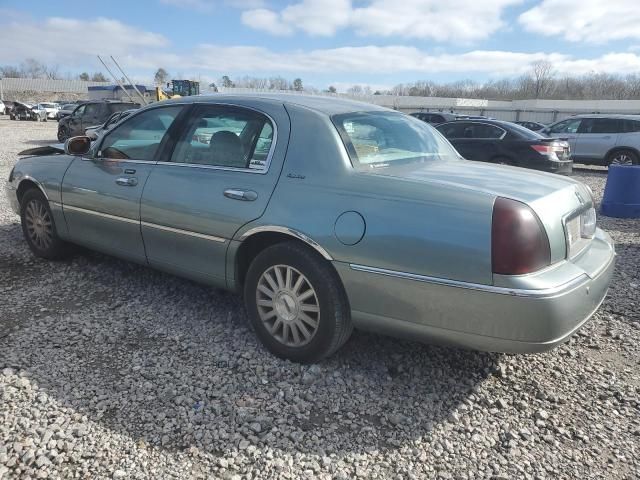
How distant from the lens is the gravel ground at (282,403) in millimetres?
2312

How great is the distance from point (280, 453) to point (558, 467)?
129cm

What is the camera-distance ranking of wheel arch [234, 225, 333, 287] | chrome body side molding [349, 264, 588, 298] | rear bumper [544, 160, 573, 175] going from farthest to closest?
rear bumper [544, 160, 573, 175]
wheel arch [234, 225, 333, 287]
chrome body side molding [349, 264, 588, 298]

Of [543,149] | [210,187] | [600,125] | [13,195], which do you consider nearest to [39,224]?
[13,195]

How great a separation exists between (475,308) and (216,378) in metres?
1.55

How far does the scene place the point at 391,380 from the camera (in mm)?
3000

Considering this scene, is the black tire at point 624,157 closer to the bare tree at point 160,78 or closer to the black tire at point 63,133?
the black tire at point 63,133

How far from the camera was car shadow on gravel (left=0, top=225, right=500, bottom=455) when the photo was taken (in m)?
2.52

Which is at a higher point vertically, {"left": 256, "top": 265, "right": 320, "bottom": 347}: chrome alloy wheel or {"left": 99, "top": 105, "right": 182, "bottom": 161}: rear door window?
{"left": 99, "top": 105, "right": 182, "bottom": 161}: rear door window

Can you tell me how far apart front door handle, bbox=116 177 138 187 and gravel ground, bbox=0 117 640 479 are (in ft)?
3.12

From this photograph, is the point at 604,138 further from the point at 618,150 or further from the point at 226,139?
the point at 226,139

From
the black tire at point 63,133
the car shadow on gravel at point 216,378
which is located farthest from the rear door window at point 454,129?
the black tire at point 63,133

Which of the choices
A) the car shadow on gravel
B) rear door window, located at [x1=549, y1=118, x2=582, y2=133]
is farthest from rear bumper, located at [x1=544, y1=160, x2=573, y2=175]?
the car shadow on gravel

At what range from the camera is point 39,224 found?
479 cm

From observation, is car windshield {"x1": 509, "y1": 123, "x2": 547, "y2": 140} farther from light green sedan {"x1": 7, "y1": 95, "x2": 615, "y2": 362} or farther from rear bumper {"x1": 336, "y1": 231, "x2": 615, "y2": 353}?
rear bumper {"x1": 336, "y1": 231, "x2": 615, "y2": 353}
